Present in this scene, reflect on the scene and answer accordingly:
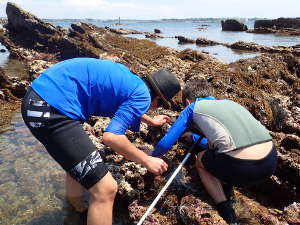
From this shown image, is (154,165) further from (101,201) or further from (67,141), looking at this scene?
(67,141)

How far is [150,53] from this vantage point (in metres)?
15.7

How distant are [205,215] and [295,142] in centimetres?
192

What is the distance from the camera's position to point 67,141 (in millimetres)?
3178

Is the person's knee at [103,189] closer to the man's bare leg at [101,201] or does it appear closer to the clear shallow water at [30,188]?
the man's bare leg at [101,201]

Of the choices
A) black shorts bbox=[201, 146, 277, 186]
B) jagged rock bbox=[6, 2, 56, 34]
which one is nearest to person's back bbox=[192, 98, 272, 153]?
black shorts bbox=[201, 146, 277, 186]

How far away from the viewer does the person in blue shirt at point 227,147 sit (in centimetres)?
355

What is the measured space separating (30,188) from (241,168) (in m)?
3.52

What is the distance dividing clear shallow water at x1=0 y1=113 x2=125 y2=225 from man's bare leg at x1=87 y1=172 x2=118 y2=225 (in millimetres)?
1202

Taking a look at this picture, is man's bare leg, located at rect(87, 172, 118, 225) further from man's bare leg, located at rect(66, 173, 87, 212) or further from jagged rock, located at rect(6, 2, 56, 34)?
jagged rock, located at rect(6, 2, 56, 34)

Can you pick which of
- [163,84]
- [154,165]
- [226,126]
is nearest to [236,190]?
[226,126]

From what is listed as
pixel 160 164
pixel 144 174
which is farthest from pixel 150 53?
pixel 160 164

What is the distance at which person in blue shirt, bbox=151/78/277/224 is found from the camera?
3551mm

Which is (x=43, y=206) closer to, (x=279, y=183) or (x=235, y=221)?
(x=235, y=221)

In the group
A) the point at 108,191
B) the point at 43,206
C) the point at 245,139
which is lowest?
the point at 43,206
